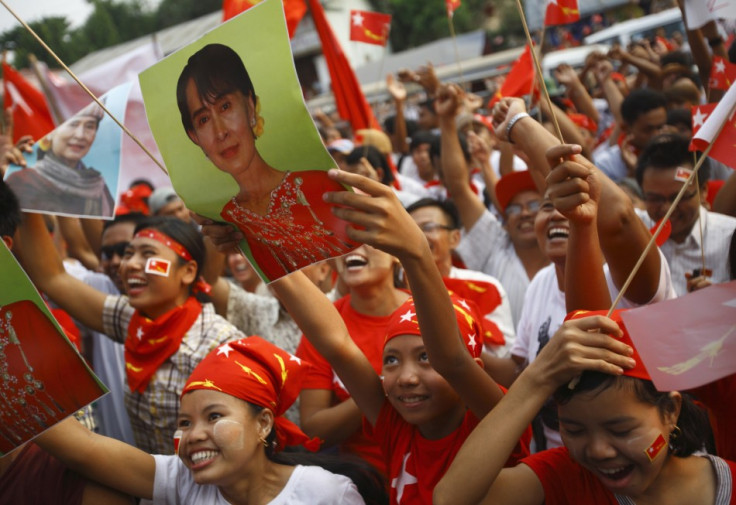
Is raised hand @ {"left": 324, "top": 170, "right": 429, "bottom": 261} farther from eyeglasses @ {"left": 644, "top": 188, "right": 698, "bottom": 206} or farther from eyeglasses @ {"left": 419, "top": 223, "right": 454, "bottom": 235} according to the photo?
eyeglasses @ {"left": 644, "top": 188, "right": 698, "bottom": 206}

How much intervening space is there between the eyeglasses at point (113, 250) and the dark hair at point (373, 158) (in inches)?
69.1

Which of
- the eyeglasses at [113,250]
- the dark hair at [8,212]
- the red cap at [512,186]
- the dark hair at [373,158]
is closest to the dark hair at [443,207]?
the red cap at [512,186]

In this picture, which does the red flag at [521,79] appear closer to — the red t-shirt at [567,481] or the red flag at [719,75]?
the red flag at [719,75]

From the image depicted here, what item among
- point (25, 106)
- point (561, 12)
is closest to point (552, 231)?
point (561, 12)

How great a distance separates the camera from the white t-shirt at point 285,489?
2408 millimetres

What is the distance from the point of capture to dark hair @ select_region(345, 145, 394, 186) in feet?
17.3

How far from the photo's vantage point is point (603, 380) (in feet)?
5.97

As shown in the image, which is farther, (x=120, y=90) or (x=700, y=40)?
(x=700, y=40)

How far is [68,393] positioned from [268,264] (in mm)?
654

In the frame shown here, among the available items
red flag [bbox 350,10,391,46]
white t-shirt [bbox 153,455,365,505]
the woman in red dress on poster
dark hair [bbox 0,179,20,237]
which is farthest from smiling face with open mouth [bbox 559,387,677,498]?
red flag [bbox 350,10,391,46]

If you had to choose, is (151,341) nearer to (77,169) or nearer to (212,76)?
(77,169)

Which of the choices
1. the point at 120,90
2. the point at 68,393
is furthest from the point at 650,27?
the point at 68,393

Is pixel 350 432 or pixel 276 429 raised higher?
pixel 276 429

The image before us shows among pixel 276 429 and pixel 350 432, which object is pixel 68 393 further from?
pixel 350 432
